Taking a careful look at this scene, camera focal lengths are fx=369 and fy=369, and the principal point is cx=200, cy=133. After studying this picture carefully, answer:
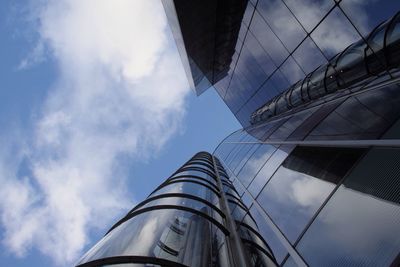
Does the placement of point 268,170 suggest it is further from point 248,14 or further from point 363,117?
point 248,14

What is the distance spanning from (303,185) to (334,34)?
6082 millimetres

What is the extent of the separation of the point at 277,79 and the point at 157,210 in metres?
11.3

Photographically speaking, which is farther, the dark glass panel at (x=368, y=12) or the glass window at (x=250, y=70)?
the glass window at (x=250, y=70)

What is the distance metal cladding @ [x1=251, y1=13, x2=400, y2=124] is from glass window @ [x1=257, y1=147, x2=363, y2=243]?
6.30ft

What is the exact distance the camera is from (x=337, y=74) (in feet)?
32.4

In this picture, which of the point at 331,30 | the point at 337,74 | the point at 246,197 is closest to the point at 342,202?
the point at 246,197

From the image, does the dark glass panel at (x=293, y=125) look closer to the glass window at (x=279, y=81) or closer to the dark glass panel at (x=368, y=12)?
the dark glass panel at (x=368, y=12)

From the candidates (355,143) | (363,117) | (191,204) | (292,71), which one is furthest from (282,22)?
(191,204)

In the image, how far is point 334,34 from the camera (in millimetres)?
10141

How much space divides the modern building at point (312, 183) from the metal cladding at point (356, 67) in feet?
0.10

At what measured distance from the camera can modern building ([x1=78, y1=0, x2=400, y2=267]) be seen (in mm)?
3717

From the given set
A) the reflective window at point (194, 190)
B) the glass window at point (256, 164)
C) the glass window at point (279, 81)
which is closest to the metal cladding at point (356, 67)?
the glass window at point (279, 81)

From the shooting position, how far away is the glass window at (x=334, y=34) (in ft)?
31.2

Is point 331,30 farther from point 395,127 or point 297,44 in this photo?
point 395,127
